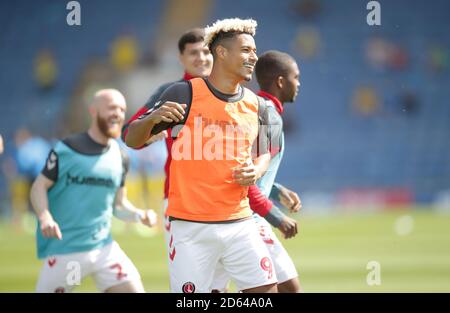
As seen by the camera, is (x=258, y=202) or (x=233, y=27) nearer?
(x=233, y=27)

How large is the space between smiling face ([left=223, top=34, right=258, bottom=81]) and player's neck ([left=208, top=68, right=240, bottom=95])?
0.15ft

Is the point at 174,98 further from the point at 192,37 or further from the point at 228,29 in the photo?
the point at 192,37

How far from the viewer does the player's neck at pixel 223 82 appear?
6025 millimetres

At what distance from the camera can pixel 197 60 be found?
27.5 ft

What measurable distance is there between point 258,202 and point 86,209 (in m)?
2.03

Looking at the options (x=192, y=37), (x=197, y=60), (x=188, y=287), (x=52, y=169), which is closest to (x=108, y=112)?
(x=52, y=169)

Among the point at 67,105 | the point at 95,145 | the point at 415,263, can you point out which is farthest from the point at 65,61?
the point at 95,145

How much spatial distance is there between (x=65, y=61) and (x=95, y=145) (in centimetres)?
2768

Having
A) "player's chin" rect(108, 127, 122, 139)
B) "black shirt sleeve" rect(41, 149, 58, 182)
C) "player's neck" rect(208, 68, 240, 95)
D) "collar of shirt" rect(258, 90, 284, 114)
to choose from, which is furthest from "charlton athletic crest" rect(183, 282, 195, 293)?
"player's chin" rect(108, 127, 122, 139)

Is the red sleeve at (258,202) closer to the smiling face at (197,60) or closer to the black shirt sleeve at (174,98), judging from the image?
the black shirt sleeve at (174,98)

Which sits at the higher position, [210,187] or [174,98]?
[174,98]

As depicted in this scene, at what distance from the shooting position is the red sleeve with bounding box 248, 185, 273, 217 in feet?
21.1

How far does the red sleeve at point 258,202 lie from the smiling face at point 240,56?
3.00 feet
